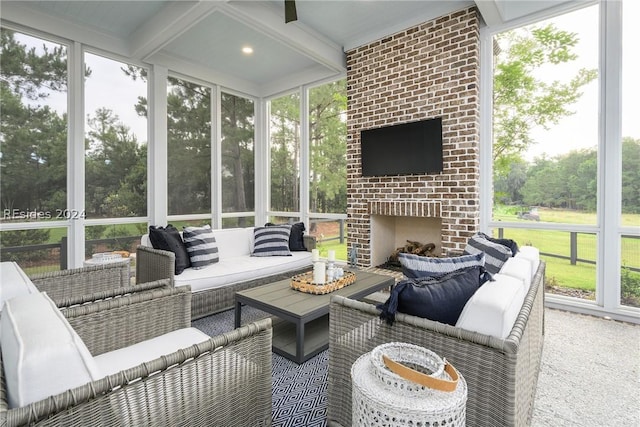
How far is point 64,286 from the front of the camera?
6.93ft

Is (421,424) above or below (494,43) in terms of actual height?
below

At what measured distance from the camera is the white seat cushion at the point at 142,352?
134cm

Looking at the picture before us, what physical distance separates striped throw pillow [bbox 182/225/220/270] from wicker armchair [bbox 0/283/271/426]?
1.61m

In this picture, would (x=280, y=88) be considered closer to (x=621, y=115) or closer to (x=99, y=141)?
(x=99, y=141)

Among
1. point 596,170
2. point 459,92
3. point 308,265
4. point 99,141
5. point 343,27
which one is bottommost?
point 308,265

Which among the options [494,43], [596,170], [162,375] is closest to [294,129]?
[494,43]

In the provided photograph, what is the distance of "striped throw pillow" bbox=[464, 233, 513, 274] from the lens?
1.96 m

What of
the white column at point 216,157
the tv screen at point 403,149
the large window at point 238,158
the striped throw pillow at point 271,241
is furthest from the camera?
the large window at point 238,158

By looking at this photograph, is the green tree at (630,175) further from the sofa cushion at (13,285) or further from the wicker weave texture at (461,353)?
the sofa cushion at (13,285)

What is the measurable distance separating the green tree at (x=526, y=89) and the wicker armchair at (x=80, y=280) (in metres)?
3.90

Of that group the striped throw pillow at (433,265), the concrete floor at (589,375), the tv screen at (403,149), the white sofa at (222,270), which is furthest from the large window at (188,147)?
the concrete floor at (589,375)

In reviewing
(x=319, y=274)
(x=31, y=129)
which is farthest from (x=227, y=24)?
(x=319, y=274)

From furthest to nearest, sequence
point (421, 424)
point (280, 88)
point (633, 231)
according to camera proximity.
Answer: point (280, 88), point (633, 231), point (421, 424)

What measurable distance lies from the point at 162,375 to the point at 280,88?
5247 millimetres
